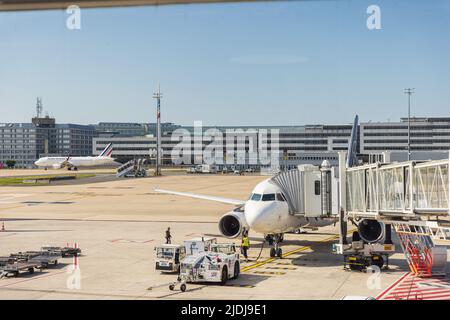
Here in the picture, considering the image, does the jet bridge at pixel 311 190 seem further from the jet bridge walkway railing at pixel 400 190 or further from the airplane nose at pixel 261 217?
the jet bridge walkway railing at pixel 400 190

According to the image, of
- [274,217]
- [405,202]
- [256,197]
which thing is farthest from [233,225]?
[405,202]

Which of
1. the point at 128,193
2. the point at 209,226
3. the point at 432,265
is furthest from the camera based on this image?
the point at 128,193

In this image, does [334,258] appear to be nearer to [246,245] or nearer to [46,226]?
[246,245]

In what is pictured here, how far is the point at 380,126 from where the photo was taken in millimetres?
191500

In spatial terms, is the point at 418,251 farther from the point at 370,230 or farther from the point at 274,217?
the point at 274,217

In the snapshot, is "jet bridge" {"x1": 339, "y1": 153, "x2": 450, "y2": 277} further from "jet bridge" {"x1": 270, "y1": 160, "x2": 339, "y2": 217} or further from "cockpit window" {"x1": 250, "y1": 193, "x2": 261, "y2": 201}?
"cockpit window" {"x1": 250, "y1": 193, "x2": 261, "y2": 201}

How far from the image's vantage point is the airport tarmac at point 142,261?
24625mm

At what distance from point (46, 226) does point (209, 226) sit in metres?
15.1

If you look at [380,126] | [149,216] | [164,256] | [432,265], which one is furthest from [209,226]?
[380,126]

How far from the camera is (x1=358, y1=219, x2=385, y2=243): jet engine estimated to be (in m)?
31.7

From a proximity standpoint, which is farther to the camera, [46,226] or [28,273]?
[46,226]

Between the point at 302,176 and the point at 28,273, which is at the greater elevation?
the point at 302,176

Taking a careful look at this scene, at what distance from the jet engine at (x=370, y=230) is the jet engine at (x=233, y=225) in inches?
299
